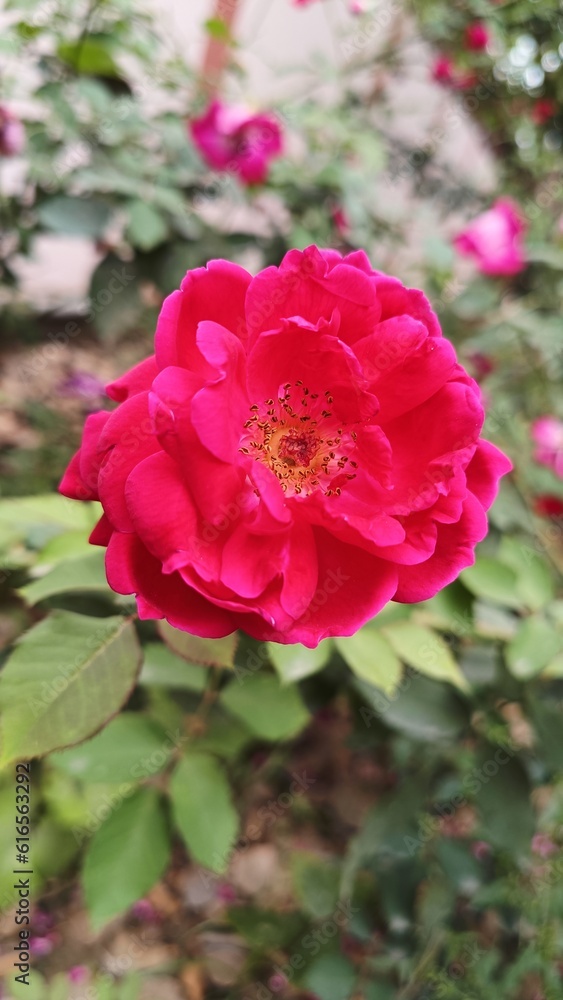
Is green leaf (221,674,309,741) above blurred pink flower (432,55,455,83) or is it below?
below

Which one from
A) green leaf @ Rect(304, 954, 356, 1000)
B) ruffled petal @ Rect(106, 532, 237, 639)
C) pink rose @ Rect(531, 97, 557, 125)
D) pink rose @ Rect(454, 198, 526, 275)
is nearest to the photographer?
ruffled petal @ Rect(106, 532, 237, 639)

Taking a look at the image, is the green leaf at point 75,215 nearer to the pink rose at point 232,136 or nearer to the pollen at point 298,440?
the pink rose at point 232,136

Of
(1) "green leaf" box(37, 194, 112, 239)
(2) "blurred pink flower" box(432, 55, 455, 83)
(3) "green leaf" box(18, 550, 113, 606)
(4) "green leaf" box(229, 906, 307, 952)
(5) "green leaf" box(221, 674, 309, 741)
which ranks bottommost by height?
(4) "green leaf" box(229, 906, 307, 952)

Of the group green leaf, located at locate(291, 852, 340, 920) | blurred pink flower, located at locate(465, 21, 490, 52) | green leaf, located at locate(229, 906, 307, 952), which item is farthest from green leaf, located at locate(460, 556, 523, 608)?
blurred pink flower, located at locate(465, 21, 490, 52)

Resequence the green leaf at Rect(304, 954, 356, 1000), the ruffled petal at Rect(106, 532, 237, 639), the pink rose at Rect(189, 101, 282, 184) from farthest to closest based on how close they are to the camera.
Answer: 1. the pink rose at Rect(189, 101, 282, 184)
2. the green leaf at Rect(304, 954, 356, 1000)
3. the ruffled petal at Rect(106, 532, 237, 639)

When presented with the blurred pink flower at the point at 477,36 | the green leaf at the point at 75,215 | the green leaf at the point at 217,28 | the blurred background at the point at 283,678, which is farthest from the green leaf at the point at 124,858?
the blurred pink flower at the point at 477,36

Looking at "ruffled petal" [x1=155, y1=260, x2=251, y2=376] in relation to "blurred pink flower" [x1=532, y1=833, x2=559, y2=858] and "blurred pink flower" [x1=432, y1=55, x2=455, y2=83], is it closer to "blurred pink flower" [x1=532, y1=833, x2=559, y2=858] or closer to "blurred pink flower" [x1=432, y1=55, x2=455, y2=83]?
"blurred pink flower" [x1=532, y1=833, x2=559, y2=858]

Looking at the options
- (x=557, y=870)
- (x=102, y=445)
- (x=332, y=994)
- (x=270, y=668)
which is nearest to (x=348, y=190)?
(x=270, y=668)

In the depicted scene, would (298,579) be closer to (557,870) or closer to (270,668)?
(270,668)
